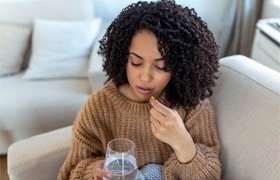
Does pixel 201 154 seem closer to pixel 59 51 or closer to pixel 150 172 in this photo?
pixel 150 172

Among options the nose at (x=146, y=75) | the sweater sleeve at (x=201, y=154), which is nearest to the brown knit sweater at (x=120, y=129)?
the sweater sleeve at (x=201, y=154)

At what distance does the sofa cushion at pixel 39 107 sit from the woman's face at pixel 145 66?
0.85 m

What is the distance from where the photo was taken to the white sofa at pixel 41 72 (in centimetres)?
160

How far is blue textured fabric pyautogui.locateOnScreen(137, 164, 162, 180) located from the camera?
34.3 inches

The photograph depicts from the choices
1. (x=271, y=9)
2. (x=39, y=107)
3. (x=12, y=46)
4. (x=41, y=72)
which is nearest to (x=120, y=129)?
(x=39, y=107)

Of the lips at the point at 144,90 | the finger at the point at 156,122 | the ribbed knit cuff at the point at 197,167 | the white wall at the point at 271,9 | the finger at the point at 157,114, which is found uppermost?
the white wall at the point at 271,9

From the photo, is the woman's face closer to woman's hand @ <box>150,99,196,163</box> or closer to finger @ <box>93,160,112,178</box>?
woman's hand @ <box>150,99,196,163</box>

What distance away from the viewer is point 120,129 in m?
0.93

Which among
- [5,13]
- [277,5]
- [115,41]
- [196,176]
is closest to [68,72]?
[5,13]

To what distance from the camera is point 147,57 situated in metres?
0.77

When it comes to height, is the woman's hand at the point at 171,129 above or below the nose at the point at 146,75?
below

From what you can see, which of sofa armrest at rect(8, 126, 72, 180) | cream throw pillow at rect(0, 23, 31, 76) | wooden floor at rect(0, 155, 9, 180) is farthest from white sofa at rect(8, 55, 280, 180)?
cream throw pillow at rect(0, 23, 31, 76)

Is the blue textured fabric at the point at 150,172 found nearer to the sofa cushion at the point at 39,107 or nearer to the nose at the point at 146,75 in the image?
the nose at the point at 146,75

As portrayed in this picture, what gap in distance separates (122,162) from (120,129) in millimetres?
218
